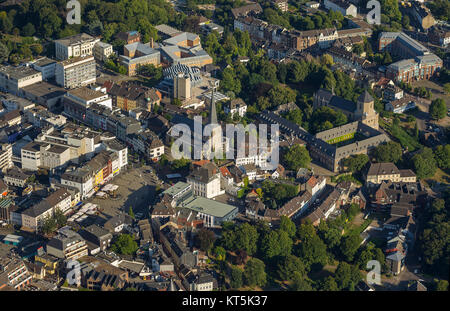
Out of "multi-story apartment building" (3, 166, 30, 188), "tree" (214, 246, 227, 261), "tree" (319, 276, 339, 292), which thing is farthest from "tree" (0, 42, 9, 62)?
"tree" (319, 276, 339, 292)

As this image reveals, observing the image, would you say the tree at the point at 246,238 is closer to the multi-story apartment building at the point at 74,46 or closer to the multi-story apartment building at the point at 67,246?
the multi-story apartment building at the point at 67,246

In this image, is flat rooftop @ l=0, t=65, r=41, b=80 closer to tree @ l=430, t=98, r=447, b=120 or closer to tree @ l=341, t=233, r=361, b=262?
tree @ l=341, t=233, r=361, b=262

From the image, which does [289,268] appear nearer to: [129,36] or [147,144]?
[147,144]

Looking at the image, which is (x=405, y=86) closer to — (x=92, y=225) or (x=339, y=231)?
(x=339, y=231)

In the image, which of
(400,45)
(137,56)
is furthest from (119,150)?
(400,45)

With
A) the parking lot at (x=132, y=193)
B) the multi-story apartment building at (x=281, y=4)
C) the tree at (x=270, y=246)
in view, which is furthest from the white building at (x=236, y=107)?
Result: the multi-story apartment building at (x=281, y=4)
